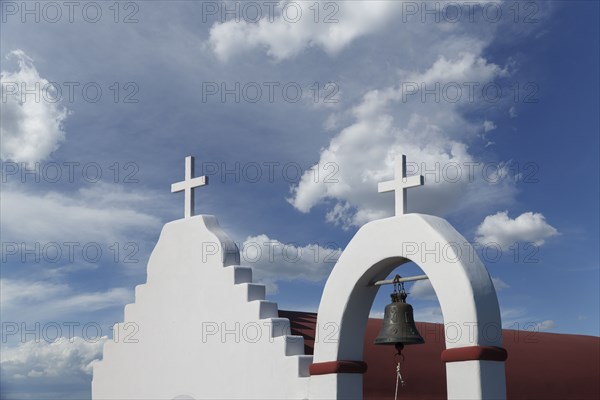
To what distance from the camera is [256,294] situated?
36.5ft

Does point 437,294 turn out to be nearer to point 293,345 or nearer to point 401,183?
point 401,183

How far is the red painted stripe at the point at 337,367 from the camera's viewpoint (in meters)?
9.98

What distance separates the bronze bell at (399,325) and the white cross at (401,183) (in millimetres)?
1031

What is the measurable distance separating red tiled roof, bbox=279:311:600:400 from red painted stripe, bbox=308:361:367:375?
4.51 ft

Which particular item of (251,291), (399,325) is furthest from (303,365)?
(399,325)

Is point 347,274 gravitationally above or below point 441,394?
above

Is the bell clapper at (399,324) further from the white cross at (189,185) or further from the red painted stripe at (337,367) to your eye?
the white cross at (189,185)

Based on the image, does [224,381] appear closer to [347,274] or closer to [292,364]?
[292,364]

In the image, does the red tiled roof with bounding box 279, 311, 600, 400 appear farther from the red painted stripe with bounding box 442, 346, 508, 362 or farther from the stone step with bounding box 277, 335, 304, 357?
the red painted stripe with bounding box 442, 346, 508, 362

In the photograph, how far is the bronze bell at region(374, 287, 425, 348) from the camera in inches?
379

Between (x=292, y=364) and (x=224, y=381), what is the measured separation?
4.32 feet

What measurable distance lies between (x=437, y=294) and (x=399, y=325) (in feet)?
2.72

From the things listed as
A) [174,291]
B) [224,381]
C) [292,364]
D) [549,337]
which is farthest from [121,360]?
[549,337]

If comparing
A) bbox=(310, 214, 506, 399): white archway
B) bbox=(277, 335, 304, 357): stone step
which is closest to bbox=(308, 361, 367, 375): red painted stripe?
bbox=(310, 214, 506, 399): white archway
